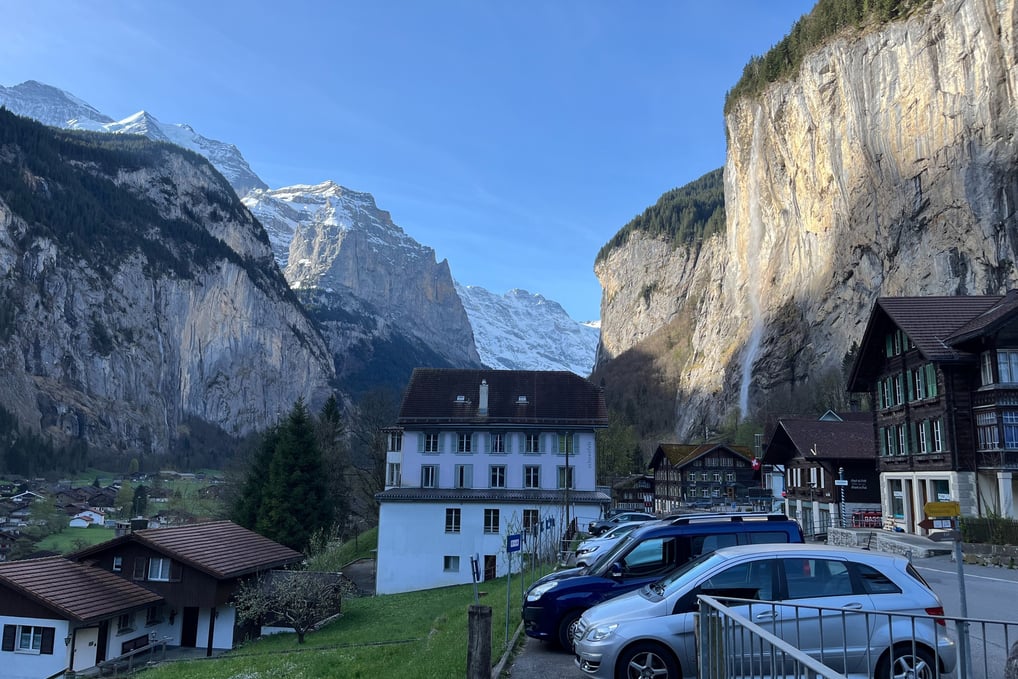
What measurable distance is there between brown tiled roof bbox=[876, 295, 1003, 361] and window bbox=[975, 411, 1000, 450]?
110 inches

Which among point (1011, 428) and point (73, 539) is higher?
point (1011, 428)

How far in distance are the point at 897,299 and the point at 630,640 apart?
33.7 meters

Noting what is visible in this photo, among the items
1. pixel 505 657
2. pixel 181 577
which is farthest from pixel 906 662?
pixel 181 577

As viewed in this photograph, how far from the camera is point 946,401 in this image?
34219 mm

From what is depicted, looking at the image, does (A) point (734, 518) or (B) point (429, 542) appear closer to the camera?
(A) point (734, 518)

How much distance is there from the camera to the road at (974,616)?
8.49 meters

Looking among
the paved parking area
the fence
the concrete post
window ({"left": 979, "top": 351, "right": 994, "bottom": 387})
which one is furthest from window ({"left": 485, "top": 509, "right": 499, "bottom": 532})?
the fence

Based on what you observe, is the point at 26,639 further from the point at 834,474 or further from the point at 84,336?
the point at 84,336

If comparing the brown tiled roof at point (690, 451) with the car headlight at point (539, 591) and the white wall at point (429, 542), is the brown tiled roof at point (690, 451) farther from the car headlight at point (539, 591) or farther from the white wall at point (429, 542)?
the car headlight at point (539, 591)

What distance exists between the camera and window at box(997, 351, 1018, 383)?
3181cm

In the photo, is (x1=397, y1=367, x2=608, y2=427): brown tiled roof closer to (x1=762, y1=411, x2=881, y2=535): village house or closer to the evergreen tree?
the evergreen tree

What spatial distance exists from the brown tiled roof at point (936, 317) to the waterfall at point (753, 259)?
89.3 m

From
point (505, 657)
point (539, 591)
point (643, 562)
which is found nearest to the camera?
point (505, 657)

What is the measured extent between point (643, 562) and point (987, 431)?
86.6 ft
